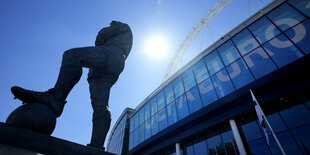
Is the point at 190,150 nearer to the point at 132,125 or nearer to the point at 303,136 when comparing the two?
the point at 303,136

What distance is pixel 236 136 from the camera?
1303cm

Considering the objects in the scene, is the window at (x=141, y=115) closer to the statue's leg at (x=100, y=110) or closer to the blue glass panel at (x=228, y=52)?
the blue glass panel at (x=228, y=52)

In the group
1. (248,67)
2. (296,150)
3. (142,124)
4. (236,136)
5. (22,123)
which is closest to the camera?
(22,123)

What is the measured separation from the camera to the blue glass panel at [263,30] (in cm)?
1429

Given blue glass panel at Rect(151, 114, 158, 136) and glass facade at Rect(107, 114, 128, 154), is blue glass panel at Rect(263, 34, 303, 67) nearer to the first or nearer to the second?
blue glass panel at Rect(151, 114, 158, 136)

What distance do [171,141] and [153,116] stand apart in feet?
16.8

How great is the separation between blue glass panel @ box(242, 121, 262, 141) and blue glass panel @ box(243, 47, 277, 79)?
13.0 feet

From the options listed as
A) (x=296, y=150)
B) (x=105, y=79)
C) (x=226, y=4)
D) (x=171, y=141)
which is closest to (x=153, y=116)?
(x=171, y=141)

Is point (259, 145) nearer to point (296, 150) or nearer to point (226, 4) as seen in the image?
point (296, 150)

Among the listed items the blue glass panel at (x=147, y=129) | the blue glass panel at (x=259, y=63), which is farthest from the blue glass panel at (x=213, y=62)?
the blue glass panel at (x=147, y=129)

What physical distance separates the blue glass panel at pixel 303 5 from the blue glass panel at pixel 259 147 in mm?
10472

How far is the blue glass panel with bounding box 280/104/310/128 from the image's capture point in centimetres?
1073

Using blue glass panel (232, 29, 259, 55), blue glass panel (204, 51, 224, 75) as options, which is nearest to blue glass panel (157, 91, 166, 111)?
blue glass panel (204, 51, 224, 75)

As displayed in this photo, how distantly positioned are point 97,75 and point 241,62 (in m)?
15.5
